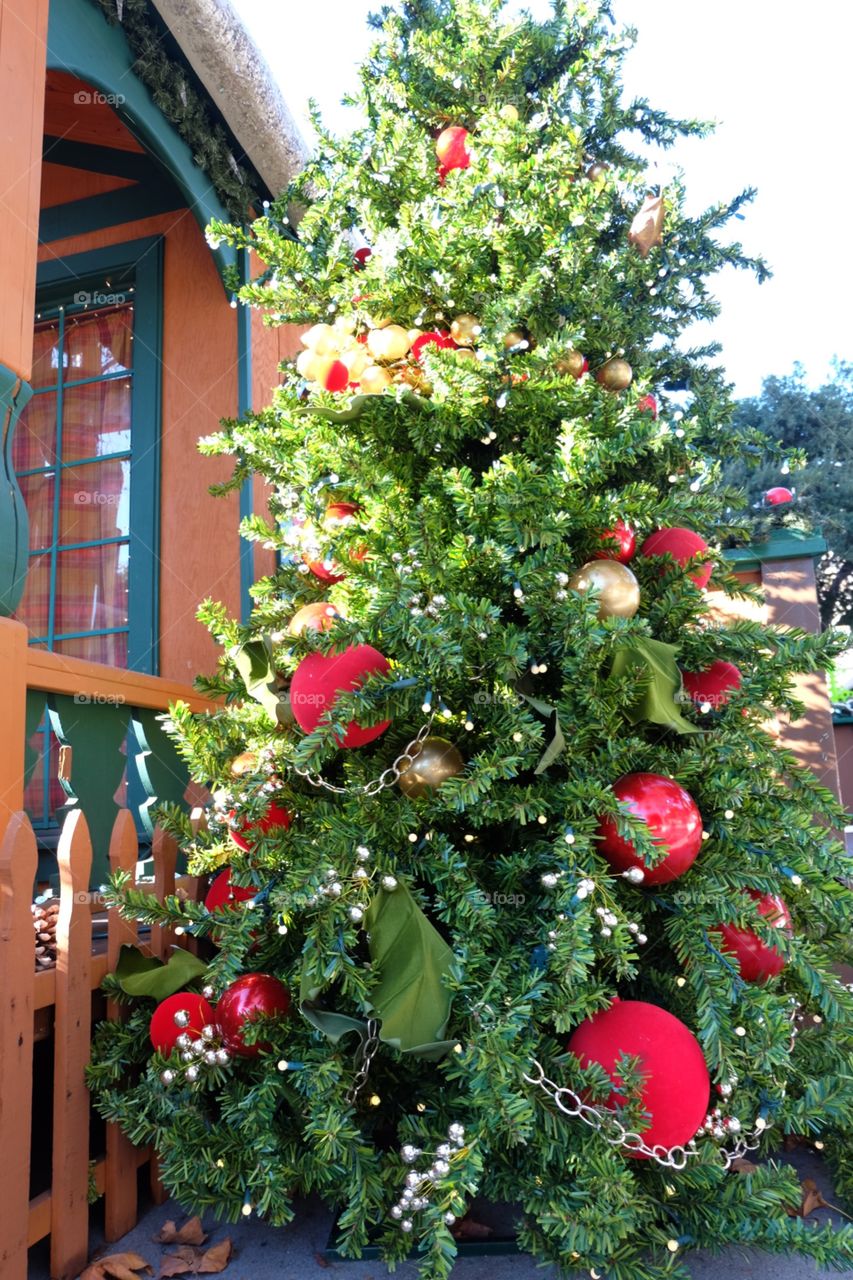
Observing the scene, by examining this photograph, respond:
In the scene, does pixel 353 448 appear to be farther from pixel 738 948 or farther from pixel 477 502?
pixel 738 948

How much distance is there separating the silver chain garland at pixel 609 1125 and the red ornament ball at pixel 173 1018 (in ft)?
2.36

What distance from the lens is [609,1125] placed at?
1476 mm

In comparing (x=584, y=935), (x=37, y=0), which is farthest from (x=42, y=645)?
(x=584, y=935)

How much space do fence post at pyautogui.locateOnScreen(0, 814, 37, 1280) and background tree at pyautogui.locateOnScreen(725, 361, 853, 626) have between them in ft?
40.7

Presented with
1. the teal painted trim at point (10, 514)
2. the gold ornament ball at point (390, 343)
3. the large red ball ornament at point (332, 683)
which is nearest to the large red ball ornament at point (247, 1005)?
the large red ball ornament at point (332, 683)

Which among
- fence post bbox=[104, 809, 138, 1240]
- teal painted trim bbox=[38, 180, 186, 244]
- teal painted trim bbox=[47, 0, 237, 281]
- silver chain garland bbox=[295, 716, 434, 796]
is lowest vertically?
fence post bbox=[104, 809, 138, 1240]

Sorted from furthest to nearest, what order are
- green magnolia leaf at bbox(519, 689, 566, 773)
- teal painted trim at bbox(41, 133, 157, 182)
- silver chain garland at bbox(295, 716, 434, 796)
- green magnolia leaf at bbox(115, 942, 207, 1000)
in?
teal painted trim at bbox(41, 133, 157, 182) → green magnolia leaf at bbox(115, 942, 207, 1000) → silver chain garland at bbox(295, 716, 434, 796) → green magnolia leaf at bbox(519, 689, 566, 773)

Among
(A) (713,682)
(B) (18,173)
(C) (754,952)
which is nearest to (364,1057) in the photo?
(C) (754,952)

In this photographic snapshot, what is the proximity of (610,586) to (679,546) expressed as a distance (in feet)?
1.45

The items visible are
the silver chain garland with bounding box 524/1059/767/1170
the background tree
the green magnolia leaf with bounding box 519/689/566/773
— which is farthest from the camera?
the background tree

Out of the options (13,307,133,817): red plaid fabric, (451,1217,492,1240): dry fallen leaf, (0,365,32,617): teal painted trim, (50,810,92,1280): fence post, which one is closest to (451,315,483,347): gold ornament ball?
(0,365,32,617): teal painted trim

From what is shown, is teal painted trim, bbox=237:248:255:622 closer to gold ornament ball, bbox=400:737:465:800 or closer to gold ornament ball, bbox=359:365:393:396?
gold ornament ball, bbox=359:365:393:396

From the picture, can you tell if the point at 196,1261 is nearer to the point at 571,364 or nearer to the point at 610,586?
the point at 610,586

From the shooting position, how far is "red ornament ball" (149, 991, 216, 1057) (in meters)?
1.81
